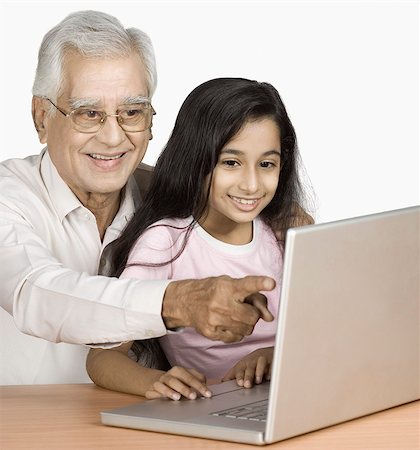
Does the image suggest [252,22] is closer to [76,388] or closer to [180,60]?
[180,60]

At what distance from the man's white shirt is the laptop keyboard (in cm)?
19

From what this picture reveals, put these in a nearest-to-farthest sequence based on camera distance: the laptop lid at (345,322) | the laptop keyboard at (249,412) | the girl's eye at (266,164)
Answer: the laptop lid at (345,322) < the laptop keyboard at (249,412) < the girl's eye at (266,164)

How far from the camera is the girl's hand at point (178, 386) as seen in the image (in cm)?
→ 195

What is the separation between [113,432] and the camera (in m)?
1.79

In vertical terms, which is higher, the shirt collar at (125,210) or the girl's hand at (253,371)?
the shirt collar at (125,210)

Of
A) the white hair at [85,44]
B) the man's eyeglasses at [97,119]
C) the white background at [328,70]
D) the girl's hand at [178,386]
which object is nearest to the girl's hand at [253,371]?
the girl's hand at [178,386]

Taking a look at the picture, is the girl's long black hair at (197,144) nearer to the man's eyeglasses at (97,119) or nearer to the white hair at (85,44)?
the man's eyeglasses at (97,119)

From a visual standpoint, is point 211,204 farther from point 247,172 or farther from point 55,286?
point 55,286

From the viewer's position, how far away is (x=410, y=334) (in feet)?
6.06

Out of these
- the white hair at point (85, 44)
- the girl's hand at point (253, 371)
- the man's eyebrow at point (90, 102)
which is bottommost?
the girl's hand at point (253, 371)

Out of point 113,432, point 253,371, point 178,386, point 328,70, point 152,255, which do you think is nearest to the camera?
point 113,432

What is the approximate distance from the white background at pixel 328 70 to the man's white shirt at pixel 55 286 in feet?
7.12

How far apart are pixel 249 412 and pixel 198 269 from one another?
2.48ft

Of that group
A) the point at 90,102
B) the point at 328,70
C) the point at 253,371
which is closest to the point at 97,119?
the point at 90,102
